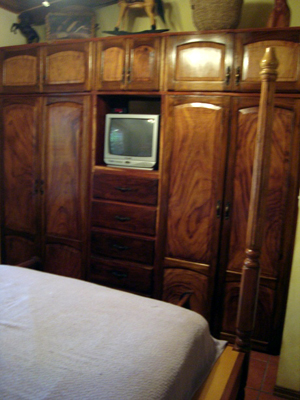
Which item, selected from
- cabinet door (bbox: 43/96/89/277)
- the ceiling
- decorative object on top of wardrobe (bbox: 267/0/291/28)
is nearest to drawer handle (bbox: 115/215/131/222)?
cabinet door (bbox: 43/96/89/277)

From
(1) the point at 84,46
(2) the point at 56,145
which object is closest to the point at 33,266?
(2) the point at 56,145

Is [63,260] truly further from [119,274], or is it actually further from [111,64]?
[111,64]

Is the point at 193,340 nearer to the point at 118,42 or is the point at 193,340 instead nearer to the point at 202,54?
the point at 202,54

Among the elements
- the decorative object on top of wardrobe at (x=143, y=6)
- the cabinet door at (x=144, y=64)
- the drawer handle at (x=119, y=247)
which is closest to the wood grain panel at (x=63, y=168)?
the drawer handle at (x=119, y=247)

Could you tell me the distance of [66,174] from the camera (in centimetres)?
273

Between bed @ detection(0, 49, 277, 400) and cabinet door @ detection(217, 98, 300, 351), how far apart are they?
33.7 inches

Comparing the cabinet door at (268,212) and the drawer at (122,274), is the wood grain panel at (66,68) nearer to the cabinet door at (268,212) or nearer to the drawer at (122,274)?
the cabinet door at (268,212)

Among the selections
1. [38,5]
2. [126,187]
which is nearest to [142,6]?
[38,5]

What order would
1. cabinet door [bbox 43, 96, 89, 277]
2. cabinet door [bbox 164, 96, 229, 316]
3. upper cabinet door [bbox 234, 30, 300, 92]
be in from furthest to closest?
cabinet door [bbox 43, 96, 89, 277], cabinet door [bbox 164, 96, 229, 316], upper cabinet door [bbox 234, 30, 300, 92]

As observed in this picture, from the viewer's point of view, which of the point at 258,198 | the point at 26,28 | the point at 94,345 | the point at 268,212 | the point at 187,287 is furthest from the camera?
the point at 26,28

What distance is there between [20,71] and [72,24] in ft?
1.90

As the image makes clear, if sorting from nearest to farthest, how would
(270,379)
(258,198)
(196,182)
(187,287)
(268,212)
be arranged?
(258,198) < (270,379) < (268,212) < (196,182) < (187,287)

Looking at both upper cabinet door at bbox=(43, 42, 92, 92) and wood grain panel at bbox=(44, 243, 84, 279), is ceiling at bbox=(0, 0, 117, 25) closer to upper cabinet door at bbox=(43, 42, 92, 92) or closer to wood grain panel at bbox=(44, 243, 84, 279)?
upper cabinet door at bbox=(43, 42, 92, 92)

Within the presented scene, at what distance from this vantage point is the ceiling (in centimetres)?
285
